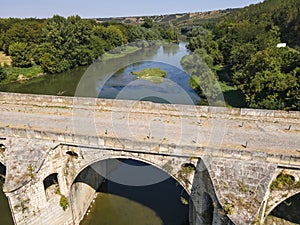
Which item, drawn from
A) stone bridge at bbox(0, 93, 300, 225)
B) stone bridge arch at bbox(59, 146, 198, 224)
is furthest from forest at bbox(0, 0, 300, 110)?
stone bridge arch at bbox(59, 146, 198, 224)

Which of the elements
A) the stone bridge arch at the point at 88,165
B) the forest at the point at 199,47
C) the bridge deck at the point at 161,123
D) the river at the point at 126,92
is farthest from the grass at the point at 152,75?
the stone bridge arch at the point at 88,165

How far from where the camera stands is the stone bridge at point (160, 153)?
10172mm

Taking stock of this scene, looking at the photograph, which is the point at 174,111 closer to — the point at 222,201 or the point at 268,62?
the point at 222,201

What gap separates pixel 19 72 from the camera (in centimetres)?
4450

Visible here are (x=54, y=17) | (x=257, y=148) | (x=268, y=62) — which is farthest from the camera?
(x=54, y=17)

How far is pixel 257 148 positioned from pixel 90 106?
9219mm

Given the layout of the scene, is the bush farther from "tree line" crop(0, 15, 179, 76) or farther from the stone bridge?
"tree line" crop(0, 15, 179, 76)

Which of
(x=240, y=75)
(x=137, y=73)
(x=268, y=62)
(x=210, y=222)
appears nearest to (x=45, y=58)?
(x=137, y=73)

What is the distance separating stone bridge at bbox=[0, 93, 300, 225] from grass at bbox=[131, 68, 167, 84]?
87.3 feet

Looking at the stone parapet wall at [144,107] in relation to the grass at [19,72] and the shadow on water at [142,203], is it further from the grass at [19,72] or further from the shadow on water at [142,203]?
the grass at [19,72]

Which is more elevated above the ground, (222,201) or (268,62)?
(268,62)

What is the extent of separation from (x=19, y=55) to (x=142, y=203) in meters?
40.0

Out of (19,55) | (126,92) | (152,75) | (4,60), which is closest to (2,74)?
(19,55)

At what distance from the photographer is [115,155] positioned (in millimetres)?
11641
